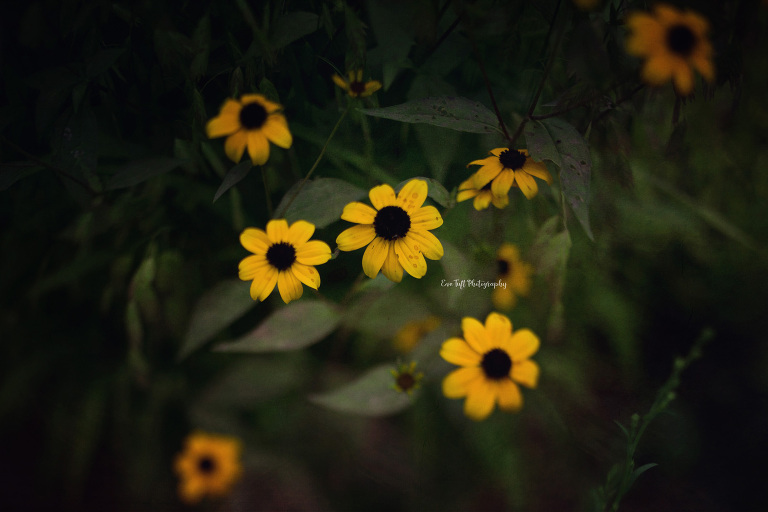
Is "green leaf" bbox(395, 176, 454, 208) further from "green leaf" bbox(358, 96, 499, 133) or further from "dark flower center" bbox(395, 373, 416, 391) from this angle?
"dark flower center" bbox(395, 373, 416, 391)

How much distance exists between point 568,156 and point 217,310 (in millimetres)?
413

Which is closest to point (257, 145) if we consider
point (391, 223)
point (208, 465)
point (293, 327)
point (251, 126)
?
point (251, 126)

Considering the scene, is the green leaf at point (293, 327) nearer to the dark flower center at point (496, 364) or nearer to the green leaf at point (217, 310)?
the green leaf at point (217, 310)

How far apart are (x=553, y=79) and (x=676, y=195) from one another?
36 centimetres

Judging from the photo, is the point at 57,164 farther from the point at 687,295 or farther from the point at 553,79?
→ the point at 687,295

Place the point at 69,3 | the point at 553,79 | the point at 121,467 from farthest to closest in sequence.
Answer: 1. the point at 121,467
2. the point at 553,79
3. the point at 69,3

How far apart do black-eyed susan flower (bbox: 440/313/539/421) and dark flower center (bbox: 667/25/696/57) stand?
24 cm

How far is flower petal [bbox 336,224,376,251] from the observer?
1.09 ft

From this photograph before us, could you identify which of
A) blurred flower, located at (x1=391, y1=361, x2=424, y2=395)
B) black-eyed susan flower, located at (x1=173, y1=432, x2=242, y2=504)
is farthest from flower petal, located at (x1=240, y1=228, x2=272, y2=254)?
black-eyed susan flower, located at (x1=173, y1=432, x2=242, y2=504)

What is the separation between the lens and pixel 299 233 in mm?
345

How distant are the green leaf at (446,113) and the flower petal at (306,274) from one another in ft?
0.44

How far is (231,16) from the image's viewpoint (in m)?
0.36

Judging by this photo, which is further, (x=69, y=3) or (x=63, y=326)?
(x=63, y=326)

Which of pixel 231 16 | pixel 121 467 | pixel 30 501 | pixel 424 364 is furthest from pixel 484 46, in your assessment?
pixel 30 501
